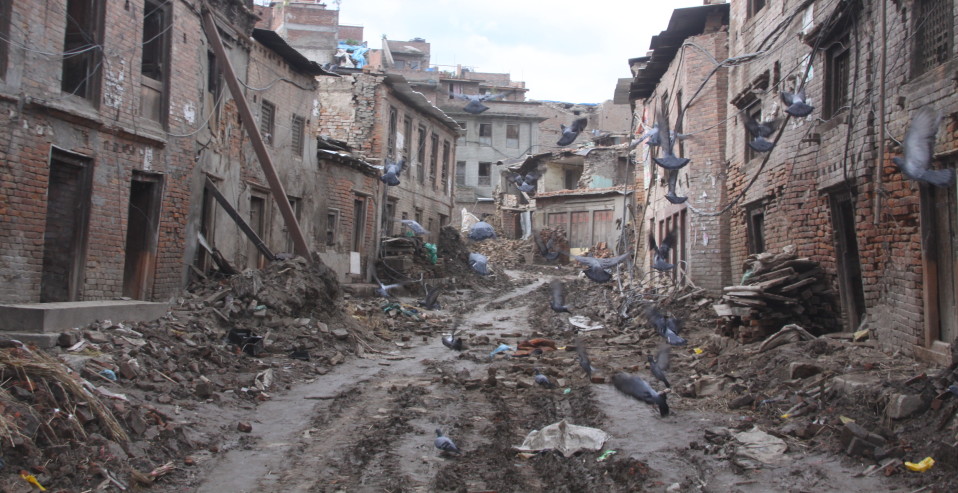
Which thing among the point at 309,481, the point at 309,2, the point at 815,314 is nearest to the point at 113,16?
the point at 309,481

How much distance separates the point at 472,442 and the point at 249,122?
29.4 feet

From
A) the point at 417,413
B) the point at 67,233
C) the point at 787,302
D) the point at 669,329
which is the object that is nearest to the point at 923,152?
the point at 787,302

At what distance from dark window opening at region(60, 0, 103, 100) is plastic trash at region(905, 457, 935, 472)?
10742mm

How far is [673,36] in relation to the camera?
56.2 feet

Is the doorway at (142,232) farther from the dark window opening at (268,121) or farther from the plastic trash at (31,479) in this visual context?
the plastic trash at (31,479)

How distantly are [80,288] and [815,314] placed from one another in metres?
10.8

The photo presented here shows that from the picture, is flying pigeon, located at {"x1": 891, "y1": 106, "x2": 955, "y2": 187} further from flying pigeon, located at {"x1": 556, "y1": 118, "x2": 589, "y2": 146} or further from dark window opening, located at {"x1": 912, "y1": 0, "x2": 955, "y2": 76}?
flying pigeon, located at {"x1": 556, "y1": 118, "x2": 589, "y2": 146}

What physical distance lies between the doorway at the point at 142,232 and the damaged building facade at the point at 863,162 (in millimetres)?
10048

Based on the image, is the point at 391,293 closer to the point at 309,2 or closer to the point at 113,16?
the point at 113,16

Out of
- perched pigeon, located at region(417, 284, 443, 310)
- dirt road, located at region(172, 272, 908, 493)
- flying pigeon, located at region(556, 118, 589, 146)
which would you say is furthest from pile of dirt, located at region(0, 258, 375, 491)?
flying pigeon, located at region(556, 118, 589, 146)

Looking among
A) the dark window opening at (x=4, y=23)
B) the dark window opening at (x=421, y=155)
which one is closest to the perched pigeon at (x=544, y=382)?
the dark window opening at (x=4, y=23)

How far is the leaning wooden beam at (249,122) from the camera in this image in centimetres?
1270

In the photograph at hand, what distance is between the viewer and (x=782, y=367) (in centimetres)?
842

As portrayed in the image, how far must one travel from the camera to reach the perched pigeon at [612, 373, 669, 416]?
7562mm
